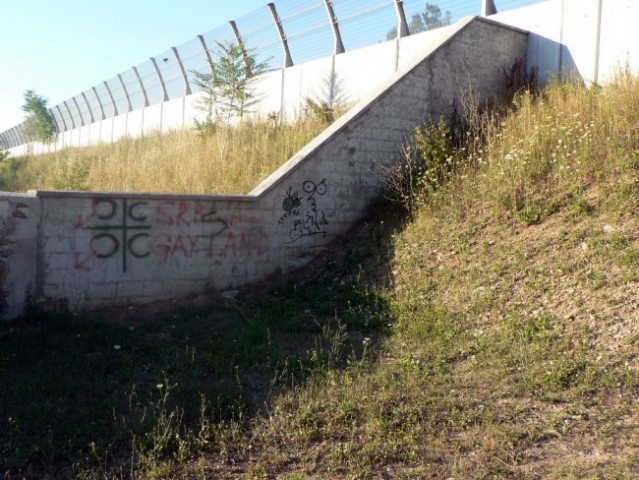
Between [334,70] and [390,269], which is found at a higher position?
[334,70]

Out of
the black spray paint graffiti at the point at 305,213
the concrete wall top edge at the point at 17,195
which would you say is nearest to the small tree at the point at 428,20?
the black spray paint graffiti at the point at 305,213

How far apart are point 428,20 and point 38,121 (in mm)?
25577

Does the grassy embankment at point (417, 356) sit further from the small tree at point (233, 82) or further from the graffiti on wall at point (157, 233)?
the small tree at point (233, 82)

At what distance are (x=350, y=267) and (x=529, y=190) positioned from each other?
2.30 metres

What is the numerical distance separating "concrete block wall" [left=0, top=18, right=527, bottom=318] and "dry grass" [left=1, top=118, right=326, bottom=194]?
1.54 meters

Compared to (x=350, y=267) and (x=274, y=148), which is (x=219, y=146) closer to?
(x=274, y=148)

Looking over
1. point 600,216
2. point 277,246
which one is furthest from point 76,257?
point 600,216

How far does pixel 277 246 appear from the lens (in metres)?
8.17

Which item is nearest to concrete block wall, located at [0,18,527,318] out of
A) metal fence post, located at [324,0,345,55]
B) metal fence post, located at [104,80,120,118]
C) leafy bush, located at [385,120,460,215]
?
leafy bush, located at [385,120,460,215]

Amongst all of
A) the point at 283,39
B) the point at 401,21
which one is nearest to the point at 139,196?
the point at 401,21

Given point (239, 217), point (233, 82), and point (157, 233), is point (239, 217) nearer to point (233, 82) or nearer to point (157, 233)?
point (157, 233)

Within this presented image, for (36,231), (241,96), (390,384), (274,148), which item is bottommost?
(390,384)

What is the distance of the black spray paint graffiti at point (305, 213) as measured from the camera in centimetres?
827

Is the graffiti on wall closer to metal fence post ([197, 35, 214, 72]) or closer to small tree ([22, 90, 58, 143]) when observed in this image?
metal fence post ([197, 35, 214, 72])
